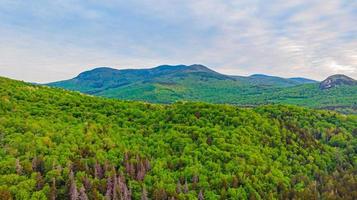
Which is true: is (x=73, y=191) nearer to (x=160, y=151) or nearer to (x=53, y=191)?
(x=53, y=191)

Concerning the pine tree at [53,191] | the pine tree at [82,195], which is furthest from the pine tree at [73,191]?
the pine tree at [53,191]

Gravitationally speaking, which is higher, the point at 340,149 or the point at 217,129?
the point at 217,129

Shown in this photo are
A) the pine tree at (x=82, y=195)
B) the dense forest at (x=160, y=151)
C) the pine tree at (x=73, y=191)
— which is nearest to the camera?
the pine tree at (x=73, y=191)

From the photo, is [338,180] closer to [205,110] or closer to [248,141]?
[248,141]

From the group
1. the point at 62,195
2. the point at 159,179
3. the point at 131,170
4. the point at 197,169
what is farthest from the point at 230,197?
the point at 62,195

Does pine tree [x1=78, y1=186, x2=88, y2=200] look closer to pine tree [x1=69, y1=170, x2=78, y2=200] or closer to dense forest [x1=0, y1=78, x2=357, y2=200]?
dense forest [x1=0, y1=78, x2=357, y2=200]

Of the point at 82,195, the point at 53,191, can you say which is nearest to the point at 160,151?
the point at 82,195

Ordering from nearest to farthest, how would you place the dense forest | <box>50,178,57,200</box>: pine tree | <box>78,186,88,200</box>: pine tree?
1. <box>50,178,57,200</box>: pine tree
2. <box>78,186,88,200</box>: pine tree
3. the dense forest

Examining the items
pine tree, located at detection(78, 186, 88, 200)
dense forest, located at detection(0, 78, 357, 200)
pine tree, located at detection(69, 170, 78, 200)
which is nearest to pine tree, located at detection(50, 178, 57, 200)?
dense forest, located at detection(0, 78, 357, 200)

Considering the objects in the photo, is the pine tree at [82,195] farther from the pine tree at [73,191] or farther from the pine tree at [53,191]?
the pine tree at [53,191]
